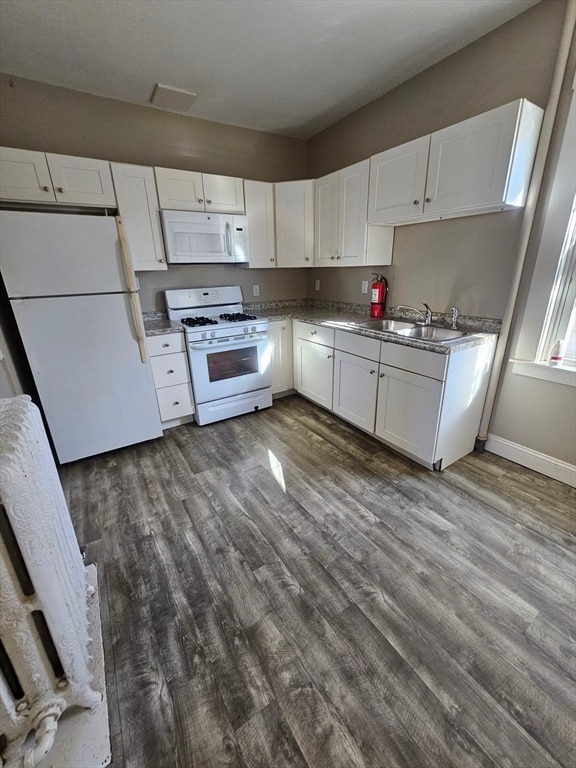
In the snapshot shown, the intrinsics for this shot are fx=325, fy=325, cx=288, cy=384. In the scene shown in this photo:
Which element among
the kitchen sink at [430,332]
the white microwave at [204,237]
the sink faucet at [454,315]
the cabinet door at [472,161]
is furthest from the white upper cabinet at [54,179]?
the sink faucet at [454,315]

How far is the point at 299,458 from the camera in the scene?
2.53 metres

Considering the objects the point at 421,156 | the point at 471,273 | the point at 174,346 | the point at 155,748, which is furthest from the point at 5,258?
the point at 471,273

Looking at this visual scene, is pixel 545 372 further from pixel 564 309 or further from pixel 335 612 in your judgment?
pixel 335 612

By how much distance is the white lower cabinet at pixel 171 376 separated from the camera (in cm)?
271

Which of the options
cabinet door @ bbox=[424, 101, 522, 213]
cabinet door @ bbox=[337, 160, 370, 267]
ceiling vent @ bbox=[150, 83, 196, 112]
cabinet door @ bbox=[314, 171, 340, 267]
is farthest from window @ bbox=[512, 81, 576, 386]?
ceiling vent @ bbox=[150, 83, 196, 112]

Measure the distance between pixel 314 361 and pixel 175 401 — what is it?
135 cm

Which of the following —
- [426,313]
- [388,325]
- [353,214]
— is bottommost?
[388,325]

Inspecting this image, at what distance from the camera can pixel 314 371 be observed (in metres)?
3.23

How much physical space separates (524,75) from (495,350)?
1627 millimetres

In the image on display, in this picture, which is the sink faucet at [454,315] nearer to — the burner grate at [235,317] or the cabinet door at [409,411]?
the cabinet door at [409,411]

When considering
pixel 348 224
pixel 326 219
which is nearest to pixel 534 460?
pixel 348 224

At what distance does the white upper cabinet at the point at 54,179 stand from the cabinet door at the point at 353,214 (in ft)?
6.30

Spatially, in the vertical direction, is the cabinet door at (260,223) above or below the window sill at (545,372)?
above

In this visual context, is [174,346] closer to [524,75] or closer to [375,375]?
[375,375]
